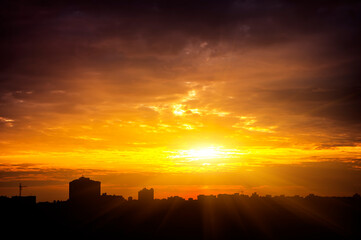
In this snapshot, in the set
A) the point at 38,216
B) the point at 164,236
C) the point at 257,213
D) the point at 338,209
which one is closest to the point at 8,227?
the point at 38,216

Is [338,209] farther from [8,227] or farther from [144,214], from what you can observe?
[8,227]

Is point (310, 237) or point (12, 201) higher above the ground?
point (12, 201)

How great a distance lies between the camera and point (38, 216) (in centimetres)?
14375

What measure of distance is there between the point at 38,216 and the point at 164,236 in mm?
49817

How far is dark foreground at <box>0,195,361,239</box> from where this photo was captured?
432 ft

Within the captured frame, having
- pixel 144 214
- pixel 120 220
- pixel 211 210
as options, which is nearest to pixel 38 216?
pixel 120 220

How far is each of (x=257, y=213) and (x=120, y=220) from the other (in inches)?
2538

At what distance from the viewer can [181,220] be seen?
528 feet

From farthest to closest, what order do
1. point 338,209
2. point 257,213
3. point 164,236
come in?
1. point 338,209
2. point 257,213
3. point 164,236

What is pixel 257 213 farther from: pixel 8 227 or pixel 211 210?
pixel 8 227

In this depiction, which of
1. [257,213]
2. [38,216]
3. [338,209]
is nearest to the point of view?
[38,216]

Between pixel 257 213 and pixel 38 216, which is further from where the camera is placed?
pixel 257 213

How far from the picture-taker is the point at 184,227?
493ft

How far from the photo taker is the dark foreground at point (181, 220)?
13162 cm
